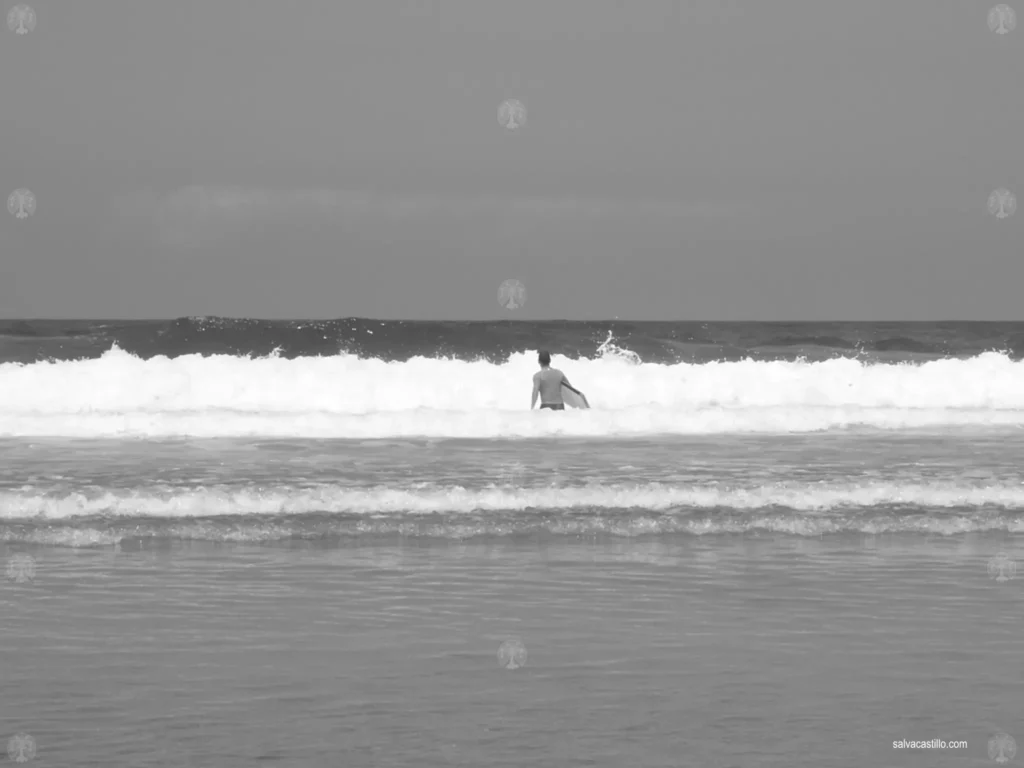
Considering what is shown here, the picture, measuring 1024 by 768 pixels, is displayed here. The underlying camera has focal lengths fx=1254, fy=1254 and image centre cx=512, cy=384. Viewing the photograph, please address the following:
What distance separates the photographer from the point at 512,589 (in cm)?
830

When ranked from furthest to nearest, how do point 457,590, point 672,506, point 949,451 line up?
1. point 949,451
2. point 672,506
3. point 457,590

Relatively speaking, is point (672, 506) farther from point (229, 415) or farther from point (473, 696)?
point (229, 415)

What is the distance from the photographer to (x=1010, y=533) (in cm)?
1041

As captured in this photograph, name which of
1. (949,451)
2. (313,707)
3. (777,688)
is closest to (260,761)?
(313,707)

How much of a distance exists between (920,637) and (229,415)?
1388 cm

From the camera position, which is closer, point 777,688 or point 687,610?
A: point 777,688

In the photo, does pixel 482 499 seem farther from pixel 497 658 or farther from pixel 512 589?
pixel 497 658

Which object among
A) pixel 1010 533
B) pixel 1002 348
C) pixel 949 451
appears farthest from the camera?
pixel 1002 348

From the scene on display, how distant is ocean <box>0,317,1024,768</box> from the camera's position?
5.53 metres

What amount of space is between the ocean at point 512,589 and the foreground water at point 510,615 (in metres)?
0.03

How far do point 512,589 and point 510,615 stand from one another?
72cm

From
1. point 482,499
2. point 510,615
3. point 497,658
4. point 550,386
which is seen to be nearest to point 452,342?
point 550,386

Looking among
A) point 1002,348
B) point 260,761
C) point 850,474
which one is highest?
point 1002,348

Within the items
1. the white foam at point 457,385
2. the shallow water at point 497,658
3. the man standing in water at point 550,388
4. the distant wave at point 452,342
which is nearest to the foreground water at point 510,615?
the shallow water at point 497,658
